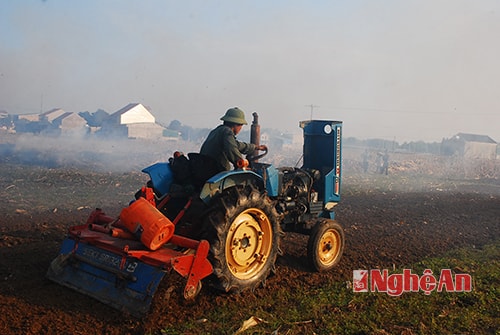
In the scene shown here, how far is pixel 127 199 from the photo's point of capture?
14.6 metres

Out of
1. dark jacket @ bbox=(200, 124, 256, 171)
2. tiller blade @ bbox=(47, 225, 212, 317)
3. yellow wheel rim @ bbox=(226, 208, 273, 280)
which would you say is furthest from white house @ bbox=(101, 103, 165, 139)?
yellow wheel rim @ bbox=(226, 208, 273, 280)

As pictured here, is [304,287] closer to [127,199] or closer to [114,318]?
[114,318]

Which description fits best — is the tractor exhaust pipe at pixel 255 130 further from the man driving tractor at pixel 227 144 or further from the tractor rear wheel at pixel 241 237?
the tractor rear wheel at pixel 241 237

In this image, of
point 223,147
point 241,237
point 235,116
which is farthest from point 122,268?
point 235,116

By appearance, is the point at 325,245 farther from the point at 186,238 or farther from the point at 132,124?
the point at 132,124

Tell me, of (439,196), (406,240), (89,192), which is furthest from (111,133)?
(406,240)

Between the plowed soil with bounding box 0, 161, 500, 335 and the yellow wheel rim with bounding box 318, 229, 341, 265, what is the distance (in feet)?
0.77

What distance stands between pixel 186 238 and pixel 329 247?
300cm

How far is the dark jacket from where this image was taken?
19.3ft

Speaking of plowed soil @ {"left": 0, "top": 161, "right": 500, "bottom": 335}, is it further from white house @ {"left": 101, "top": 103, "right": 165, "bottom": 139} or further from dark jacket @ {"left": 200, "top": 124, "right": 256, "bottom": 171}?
white house @ {"left": 101, "top": 103, "right": 165, "bottom": 139}

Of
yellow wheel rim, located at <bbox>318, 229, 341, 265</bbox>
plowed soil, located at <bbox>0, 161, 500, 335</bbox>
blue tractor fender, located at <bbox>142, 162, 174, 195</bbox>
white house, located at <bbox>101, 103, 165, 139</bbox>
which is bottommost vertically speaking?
plowed soil, located at <bbox>0, 161, 500, 335</bbox>

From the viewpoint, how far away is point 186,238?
16.4 ft

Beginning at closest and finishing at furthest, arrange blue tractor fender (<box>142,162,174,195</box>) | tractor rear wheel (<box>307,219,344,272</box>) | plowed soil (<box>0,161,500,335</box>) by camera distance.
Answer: plowed soil (<box>0,161,500,335</box>) < blue tractor fender (<box>142,162,174,195</box>) < tractor rear wheel (<box>307,219,344,272</box>)

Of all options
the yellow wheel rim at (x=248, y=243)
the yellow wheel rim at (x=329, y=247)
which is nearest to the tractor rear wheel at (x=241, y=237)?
the yellow wheel rim at (x=248, y=243)
